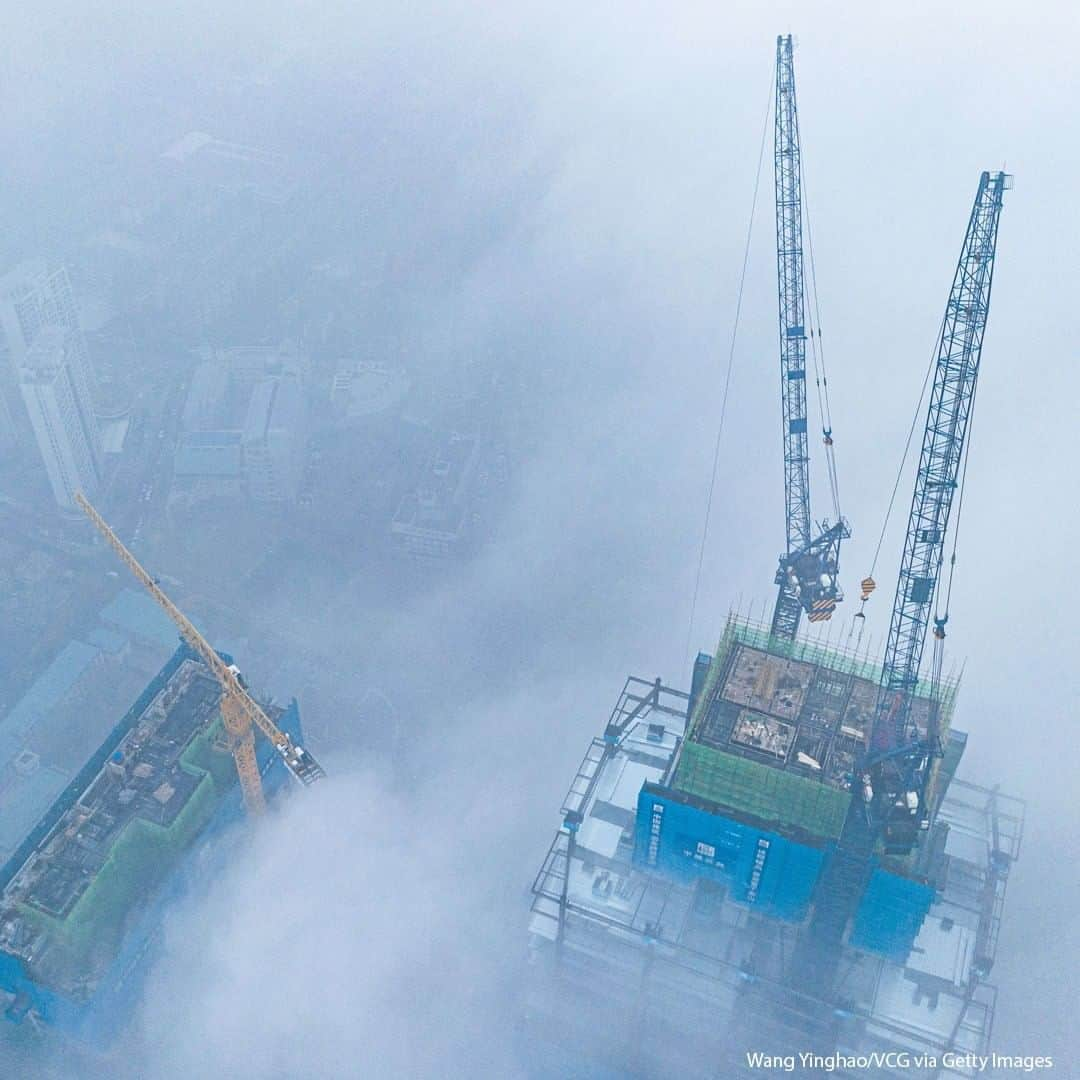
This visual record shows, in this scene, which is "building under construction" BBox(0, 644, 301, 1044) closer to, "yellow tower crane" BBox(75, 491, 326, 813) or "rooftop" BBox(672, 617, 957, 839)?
"yellow tower crane" BBox(75, 491, 326, 813)

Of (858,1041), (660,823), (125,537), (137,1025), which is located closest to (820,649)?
(660,823)

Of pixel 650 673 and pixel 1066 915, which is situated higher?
pixel 650 673

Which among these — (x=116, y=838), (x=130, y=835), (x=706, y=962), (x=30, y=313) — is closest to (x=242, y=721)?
(x=130, y=835)

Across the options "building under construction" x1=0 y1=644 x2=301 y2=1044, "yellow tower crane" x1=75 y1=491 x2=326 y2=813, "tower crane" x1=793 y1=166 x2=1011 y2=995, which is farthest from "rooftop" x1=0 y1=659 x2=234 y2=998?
"tower crane" x1=793 y1=166 x2=1011 y2=995

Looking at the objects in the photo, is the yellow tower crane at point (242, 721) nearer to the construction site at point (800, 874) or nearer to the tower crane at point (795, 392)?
the construction site at point (800, 874)

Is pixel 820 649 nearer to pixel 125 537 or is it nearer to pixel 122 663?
pixel 122 663

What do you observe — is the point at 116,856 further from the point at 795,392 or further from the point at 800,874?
the point at 795,392
